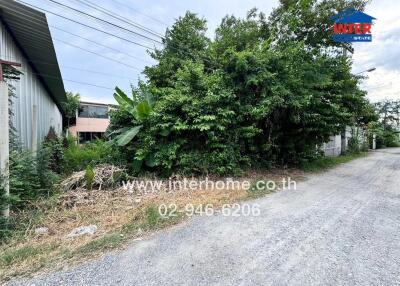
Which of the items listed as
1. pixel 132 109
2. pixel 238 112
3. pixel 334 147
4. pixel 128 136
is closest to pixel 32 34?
pixel 132 109

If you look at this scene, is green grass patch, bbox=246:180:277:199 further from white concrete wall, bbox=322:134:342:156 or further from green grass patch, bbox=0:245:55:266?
white concrete wall, bbox=322:134:342:156

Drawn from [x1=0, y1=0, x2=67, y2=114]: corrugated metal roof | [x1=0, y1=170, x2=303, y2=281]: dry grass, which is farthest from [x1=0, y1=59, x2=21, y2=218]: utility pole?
[x1=0, y1=0, x2=67, y2=114]: corrugated metal roof

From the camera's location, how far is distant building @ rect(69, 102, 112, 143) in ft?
69.9

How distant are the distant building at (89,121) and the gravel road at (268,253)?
815 inches

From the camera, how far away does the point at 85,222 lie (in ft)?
11.4

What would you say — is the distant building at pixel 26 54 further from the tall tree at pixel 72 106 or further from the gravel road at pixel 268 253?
the tall tree at pixel 72 106

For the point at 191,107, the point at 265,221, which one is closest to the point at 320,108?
the point at 191,107

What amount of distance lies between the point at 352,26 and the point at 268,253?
36.6 feet

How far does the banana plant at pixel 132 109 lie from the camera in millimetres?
5922

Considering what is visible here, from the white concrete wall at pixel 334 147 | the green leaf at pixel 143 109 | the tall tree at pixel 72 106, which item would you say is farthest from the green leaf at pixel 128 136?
the tall tree at pixel 72 106

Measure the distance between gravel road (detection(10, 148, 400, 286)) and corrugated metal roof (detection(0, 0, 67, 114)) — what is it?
464 centimetres

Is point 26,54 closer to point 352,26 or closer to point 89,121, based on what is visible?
point 352,26

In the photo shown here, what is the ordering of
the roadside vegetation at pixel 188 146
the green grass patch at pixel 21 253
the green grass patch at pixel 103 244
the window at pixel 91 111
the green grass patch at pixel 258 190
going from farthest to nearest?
the window at pixel 91 111 < the green grass patch at pixel 258 190 < the roadside vegetation at pixel 188 146 < the green grass patch at pixel 103 244 < the green grass patch at pixel 21 253

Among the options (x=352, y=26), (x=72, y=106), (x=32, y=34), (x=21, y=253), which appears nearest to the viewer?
(x=21, y=253)
